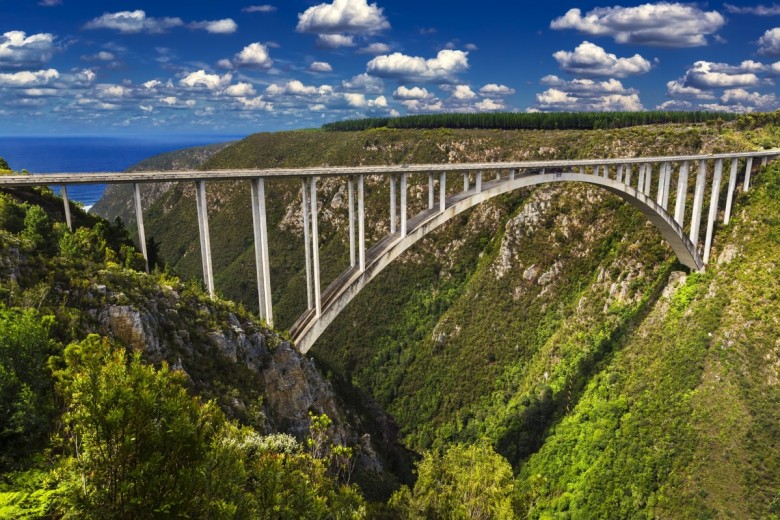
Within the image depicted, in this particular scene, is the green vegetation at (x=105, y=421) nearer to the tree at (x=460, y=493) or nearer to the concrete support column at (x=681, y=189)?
the tree at (x=460, y=493)

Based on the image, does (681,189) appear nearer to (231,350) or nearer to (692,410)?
(692,410)

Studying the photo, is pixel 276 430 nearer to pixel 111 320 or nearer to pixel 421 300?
pixel 111 320

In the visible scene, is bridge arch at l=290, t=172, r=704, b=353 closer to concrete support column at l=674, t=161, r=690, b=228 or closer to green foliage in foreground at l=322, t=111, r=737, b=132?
concrete support column at l=674, t=161, r=690, b=228

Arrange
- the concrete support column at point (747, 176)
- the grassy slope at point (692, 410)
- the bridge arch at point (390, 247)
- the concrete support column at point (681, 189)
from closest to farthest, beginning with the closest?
the bridge arch at point (390, 247) < the grassy slope at point (692, 410) < the concrete support column at point (681, 189) < the concrete support column at point (747, 176)

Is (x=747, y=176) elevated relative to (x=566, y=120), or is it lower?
lower

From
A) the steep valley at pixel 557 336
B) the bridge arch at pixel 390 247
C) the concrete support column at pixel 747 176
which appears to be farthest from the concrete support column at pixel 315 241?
the concrete support column at pixel 747 176

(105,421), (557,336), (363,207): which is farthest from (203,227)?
(557,336)
